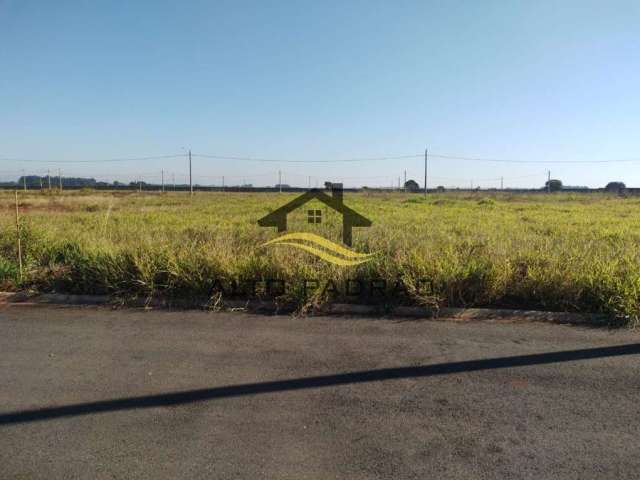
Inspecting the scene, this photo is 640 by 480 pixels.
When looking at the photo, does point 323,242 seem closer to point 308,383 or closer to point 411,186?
point 308,383

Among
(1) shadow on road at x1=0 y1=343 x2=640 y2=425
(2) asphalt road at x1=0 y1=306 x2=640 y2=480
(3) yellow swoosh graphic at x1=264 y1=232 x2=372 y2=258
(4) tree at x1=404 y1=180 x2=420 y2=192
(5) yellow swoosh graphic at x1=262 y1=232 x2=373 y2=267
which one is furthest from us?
(4) tree at x1=404 y1=180 x2=420 y2=192

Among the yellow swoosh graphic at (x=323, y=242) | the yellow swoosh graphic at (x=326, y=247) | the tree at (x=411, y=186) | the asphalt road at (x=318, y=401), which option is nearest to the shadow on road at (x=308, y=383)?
the asphalt road at (x=318, y=401)

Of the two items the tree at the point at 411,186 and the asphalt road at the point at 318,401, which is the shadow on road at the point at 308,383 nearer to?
the asphalt road at the point at 318,401

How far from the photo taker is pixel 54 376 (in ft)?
11.5

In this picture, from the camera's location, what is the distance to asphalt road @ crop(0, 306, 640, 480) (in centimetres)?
244

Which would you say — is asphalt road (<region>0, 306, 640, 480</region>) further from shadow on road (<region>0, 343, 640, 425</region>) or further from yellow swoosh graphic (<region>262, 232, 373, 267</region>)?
yellow swoosh graphic (<region>262, 232, 373, 267</region>)

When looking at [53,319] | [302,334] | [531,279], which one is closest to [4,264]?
[53,319]

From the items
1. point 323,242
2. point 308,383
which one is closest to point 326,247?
point 323,242

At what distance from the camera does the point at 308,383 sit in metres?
3.37

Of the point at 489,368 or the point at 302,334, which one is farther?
the point at 302,334

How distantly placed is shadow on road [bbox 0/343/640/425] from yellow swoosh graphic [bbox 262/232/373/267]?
268 cm

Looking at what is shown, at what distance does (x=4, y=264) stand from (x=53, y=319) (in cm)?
229

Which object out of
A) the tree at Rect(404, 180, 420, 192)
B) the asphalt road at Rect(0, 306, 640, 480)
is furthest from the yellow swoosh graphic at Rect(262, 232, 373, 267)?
the tree at Rect(404, 180, 420, 192)

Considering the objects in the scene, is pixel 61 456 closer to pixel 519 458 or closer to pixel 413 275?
pixel 519 458
